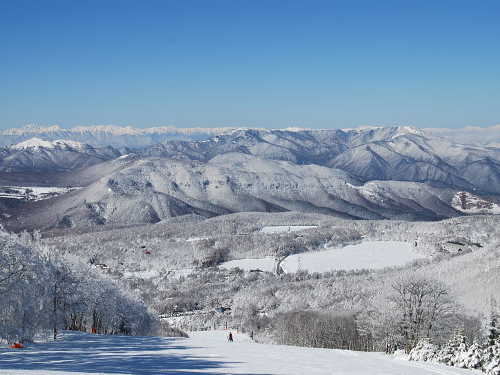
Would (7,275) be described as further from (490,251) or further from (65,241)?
(65,241)

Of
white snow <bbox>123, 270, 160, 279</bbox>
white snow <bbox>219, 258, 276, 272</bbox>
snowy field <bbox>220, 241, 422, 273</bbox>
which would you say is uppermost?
snowy field <bbox>220, 241, 422, 273</bbox>

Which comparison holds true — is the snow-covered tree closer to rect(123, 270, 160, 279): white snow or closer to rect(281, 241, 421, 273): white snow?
rect(281, 241, 421, 273): white snow

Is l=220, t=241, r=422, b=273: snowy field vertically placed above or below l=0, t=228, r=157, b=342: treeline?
below

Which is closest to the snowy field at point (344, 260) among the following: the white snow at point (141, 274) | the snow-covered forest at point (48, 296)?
the white snow at point (141, 274)

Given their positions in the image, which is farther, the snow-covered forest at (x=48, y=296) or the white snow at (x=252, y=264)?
the white snow at (x=252, y=264)

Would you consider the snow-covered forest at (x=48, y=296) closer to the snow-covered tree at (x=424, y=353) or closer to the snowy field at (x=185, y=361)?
the snowy field at (x=185, y=361)

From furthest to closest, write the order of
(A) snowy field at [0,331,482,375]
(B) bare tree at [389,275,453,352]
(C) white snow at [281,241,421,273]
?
(C) white snow at [281,241,421,273] < (B) bare tree at [389,275,453,352] < (A) snowy field at [0,331,482,375]

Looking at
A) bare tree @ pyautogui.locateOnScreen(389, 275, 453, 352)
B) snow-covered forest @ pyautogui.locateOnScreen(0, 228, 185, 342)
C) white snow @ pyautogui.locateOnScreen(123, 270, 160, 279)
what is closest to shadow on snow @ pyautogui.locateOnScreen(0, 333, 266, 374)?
snow-covered forest @ pyautogui.locateOnScreen(0, 228, 185, 342)
